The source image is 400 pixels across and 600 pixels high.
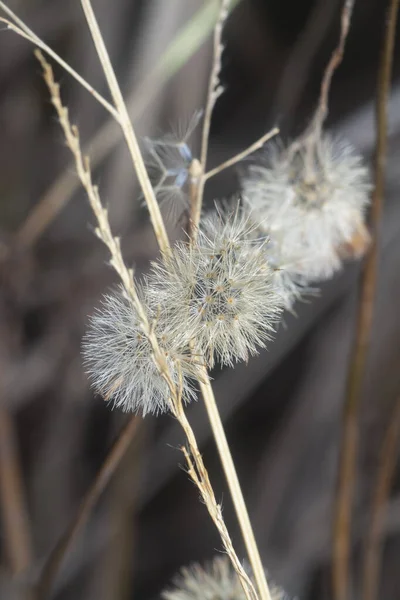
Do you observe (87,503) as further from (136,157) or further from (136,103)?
(136,103)

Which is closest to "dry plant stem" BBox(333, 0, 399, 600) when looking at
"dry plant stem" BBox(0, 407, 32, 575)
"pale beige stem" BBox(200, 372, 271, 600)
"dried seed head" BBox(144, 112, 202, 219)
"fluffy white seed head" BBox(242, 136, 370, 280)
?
"fluffy white seed head" BBox(242, 136, 370, 280)

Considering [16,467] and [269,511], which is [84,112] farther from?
[269,511]

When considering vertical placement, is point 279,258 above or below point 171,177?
below

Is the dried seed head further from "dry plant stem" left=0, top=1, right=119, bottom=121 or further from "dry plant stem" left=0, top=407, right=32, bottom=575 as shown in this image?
"dry plant stem" left=0, top=407, right=32, bottom=575

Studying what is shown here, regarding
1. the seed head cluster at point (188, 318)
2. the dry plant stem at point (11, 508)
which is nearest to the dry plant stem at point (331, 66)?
the seed head cluster at point (188, 318)

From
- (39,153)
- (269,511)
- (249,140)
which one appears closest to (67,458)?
(269,511)

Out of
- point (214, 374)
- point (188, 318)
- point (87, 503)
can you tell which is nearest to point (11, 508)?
point (214, 374)
